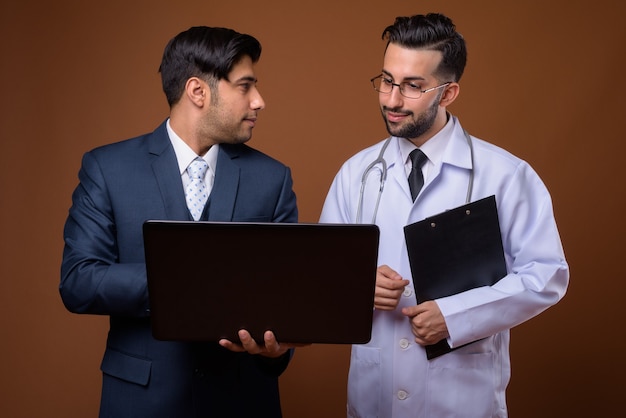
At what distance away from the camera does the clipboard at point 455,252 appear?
7.29 feet

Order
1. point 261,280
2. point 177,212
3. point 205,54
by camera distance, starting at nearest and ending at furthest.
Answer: point 261,280, point 177,212, point 205,54

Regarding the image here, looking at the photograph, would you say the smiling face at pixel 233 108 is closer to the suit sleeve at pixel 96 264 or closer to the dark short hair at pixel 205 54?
the dark short hair at pixel 205 54

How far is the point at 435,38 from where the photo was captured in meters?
2.39

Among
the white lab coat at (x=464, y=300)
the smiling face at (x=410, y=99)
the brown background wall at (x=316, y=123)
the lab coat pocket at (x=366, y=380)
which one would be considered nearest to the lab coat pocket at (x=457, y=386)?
the white lab coat at (x=464, y=300)

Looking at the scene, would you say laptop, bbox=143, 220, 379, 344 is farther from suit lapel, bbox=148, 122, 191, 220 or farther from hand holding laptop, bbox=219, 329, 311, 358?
suit lapel, bbox=148, 122, 191, 220

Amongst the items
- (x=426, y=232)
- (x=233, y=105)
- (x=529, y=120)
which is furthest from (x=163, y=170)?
(x=529, y=120)

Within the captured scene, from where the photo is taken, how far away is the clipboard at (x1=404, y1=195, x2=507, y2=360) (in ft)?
7.29

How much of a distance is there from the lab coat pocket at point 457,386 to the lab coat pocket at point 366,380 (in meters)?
0.16

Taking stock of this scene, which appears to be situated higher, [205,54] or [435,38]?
[435,38]

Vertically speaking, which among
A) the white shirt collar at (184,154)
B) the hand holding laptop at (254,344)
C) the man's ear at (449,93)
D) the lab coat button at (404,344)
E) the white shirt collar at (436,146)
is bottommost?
the hand holding laptop at (254,344)

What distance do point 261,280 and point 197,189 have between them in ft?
1.69

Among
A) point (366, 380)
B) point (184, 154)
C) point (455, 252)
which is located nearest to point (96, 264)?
point (184, 154)

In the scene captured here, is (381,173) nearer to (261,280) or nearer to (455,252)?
(455,252)

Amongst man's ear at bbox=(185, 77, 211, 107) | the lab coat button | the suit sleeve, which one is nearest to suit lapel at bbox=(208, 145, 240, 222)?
man's ear at bbox=(185, 77, 211, 107)
